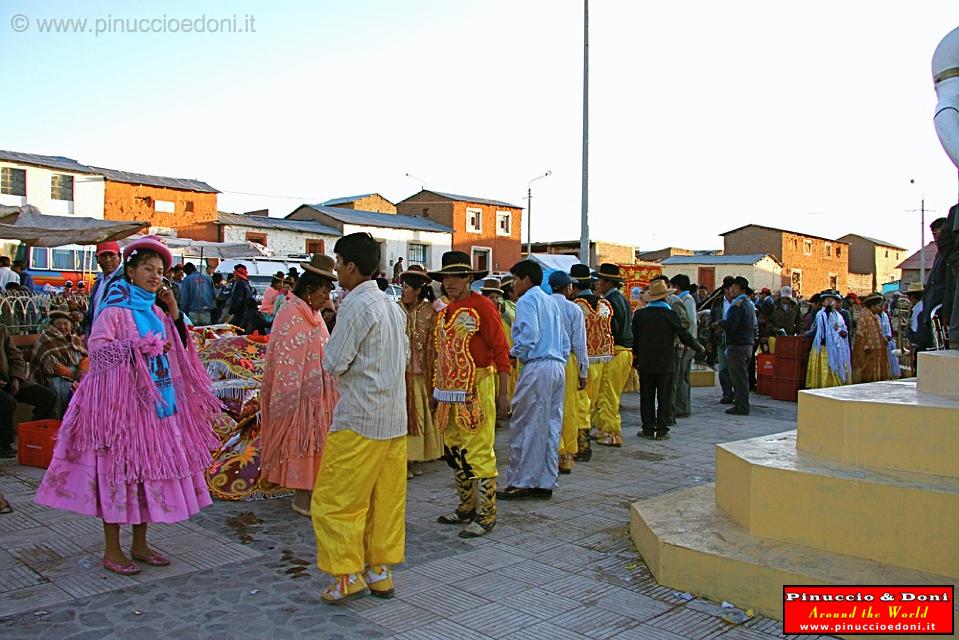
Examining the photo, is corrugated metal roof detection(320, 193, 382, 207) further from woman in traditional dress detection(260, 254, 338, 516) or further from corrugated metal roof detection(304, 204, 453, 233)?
woman in traditional dress detection(260, 254, 338, 516)

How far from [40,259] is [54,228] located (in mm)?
Answer: 14580

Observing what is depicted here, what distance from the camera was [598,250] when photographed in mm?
42406

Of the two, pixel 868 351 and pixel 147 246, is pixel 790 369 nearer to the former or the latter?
pixel 868 351

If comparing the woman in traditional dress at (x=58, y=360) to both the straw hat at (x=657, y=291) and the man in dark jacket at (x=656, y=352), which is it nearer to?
the man in dark jacket at (x=656, y=352)

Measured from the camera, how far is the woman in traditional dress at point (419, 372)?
7.01m

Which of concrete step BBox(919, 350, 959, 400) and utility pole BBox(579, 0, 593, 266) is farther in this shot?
utility pole BBox(579, 0, 593, 266)

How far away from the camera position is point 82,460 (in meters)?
4.27

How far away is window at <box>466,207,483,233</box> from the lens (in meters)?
→ 43.4

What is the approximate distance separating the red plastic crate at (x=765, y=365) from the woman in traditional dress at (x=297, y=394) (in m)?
9.86

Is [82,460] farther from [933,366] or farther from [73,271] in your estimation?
[73,271]

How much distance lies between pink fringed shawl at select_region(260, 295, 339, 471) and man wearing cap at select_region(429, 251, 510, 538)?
2.92 feet

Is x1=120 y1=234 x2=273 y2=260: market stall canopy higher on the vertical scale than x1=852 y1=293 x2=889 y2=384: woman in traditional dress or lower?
higher

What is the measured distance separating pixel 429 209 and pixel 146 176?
15672 millimetres

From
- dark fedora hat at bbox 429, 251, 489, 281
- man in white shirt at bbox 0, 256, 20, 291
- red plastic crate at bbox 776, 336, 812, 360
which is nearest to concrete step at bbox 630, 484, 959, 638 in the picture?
dark fedora hat at bbox 429, 251, 489, 281
